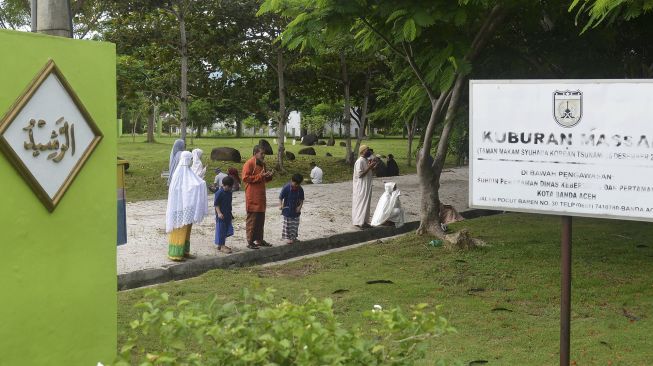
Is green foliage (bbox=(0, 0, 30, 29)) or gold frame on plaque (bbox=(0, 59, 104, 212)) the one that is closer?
gold frame on plaque (bbox=(0, 59, 104, 212))

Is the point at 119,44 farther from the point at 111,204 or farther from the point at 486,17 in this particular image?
the point at 111,204

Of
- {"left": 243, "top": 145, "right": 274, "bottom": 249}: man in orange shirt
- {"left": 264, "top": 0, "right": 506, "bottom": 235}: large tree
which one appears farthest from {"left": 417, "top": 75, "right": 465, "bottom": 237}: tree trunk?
{"left": 243, "top": 145, "right": 274, "bottom": 249}: man in orange shirt

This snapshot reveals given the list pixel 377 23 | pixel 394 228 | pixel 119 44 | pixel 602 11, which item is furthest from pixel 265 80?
pixel 602 11

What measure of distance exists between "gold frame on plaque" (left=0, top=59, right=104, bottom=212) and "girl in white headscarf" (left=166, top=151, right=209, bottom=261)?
6.02 m

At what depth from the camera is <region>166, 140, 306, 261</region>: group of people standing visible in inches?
426

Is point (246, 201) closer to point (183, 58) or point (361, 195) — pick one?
point (361, 195)

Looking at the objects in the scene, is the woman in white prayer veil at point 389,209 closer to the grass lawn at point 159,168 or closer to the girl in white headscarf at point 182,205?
the girl in white headscarf at point 182,205

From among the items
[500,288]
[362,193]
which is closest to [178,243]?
[500,288]

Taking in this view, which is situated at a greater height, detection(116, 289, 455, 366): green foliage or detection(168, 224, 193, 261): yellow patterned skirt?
detection(116, 289, 455, 366): green foliage

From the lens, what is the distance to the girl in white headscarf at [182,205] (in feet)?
35.3

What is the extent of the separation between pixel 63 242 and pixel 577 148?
9.97 ft

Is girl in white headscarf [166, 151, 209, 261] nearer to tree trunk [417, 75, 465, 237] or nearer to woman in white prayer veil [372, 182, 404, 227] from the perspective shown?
tree trunk [417, 75, 465, 237]

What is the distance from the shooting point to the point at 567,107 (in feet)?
17.3

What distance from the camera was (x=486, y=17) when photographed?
12547 millimetres
